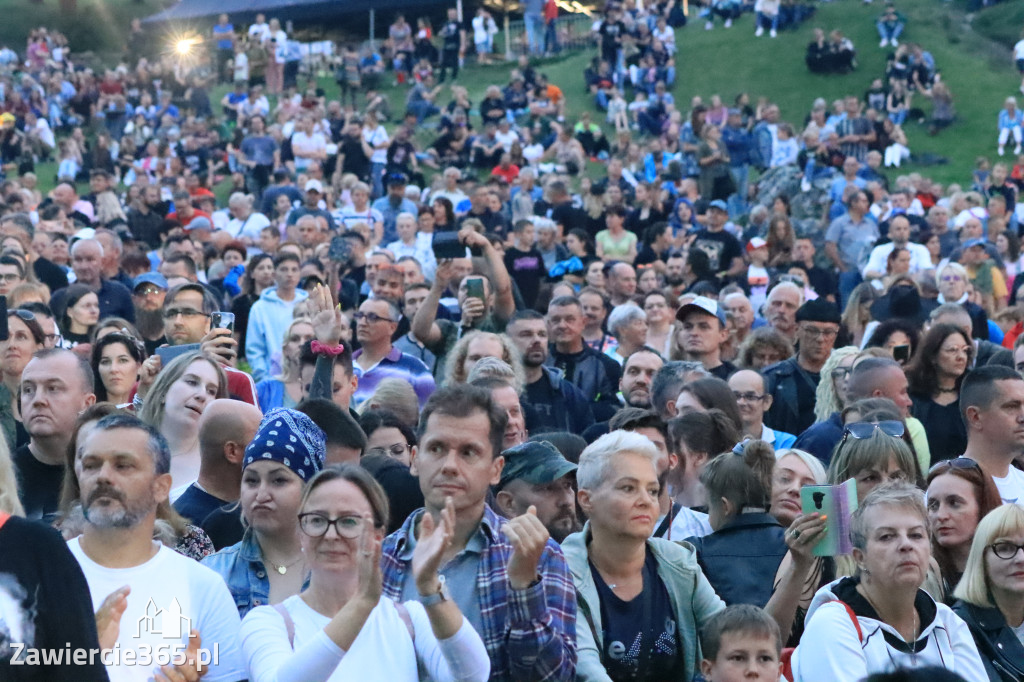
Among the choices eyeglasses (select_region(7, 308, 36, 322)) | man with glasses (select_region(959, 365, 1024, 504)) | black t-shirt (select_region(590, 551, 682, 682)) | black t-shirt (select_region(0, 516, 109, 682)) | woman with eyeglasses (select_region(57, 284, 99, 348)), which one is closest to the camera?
black t-shirt (select_region(0, 516, 109, 682))

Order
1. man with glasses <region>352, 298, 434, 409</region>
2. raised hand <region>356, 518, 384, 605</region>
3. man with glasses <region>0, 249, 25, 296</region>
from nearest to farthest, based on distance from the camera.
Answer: raised hand <region>356, 518, 384, 605</region> < man with glasses <region>352, 298, 434, 409</region> < man with glasses <region>0, 249, 25, 296</region>

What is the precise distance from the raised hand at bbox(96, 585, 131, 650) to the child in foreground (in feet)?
6.05

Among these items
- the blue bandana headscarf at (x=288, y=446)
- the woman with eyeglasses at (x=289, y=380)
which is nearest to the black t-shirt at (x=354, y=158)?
the woman with eyeglasses at (x=289, y=380)

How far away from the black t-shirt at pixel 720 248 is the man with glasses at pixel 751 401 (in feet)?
21.4

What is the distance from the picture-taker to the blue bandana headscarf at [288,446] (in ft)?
16.0

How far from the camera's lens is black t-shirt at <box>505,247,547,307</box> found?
42.2 ft

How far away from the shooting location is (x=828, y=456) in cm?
727

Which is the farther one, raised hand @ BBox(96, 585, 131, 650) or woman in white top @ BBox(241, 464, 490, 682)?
raised hand @ BBox(96, 585, 131, 650)

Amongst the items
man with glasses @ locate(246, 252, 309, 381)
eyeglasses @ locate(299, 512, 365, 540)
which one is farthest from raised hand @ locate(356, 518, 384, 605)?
man with glasses @ locate(246, 252, 309, 381)

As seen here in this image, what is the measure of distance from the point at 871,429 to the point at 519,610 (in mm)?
2760

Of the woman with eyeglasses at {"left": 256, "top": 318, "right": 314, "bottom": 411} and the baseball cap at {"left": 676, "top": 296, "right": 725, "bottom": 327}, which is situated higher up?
the baseball cap at {"left": 676, "top": 296, "right": 725, "bottom": 327}

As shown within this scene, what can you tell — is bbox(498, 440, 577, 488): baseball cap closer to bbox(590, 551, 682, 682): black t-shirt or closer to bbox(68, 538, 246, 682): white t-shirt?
bbox(590, 551, 682, 682): black t-shirt

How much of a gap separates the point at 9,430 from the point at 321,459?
264cm

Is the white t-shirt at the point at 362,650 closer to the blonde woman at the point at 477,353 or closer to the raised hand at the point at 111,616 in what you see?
the raised hand at the point at 111,616
